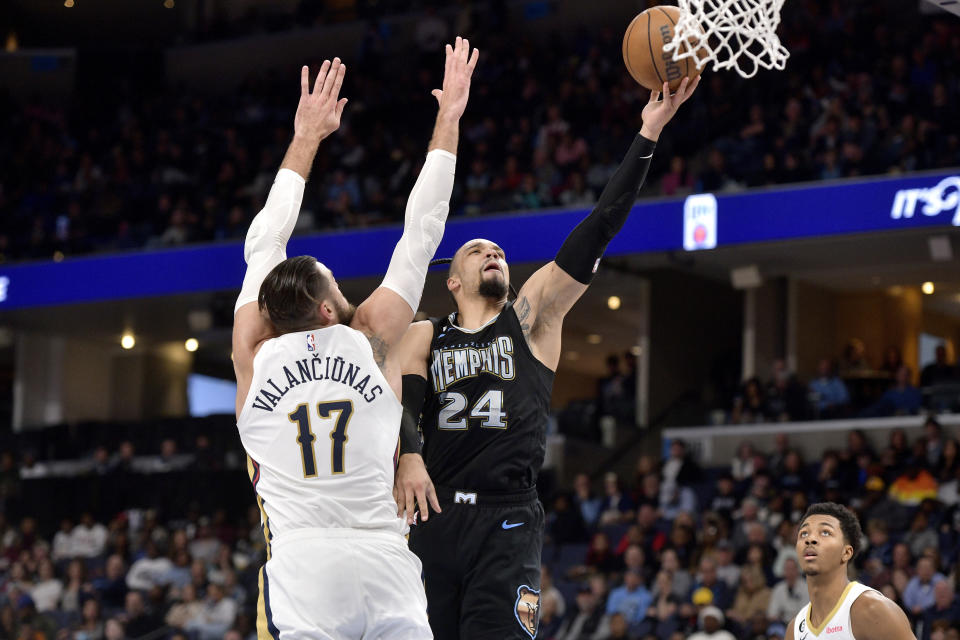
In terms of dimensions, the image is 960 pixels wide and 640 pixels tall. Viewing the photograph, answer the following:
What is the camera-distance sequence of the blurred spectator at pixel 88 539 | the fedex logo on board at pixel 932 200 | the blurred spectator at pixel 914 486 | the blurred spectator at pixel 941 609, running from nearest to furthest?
1. the blurred spectator at pixel 941 609
2. the blurred spectator at pixel 914 486
3. the fedex logo on board at pixel 932 200
4. the blurred spectator at pixel 88 539

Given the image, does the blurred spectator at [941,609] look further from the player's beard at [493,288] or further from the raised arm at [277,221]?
the raised arm at [277,221]

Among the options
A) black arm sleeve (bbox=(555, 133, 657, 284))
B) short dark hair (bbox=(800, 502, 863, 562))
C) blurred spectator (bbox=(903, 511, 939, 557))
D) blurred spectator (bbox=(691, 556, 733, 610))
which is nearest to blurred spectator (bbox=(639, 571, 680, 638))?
blurred spectator (bbox=(691, 556, 733, 610))

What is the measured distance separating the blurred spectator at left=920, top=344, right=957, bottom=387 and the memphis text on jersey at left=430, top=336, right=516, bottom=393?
1241 centimetres

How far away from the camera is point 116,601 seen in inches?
672

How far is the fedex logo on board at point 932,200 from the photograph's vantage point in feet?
47.6

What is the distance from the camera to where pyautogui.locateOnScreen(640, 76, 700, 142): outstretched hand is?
205 inches

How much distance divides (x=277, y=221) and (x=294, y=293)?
1.49 ft

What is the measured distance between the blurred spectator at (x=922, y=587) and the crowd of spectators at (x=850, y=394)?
15.5 feet

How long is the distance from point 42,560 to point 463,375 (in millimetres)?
14211

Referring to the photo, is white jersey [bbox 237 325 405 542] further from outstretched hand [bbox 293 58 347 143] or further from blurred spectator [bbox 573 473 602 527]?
blurred spectator [bbox 573 473 602 527]

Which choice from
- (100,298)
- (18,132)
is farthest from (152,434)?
(18,132)

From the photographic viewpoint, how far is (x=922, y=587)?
1145 cm

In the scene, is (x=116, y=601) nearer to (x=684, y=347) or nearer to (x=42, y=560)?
(x=42, y=560)

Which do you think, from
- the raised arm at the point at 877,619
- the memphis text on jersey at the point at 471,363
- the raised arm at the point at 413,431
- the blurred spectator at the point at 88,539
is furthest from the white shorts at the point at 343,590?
the blurred spectator at the point at 88,539
